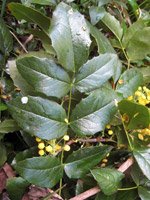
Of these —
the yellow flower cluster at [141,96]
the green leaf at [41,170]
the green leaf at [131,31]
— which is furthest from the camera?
the green leaf at [131,31]

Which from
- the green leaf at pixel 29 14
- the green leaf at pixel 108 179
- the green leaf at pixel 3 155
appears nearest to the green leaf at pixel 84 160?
the green leaf at pixel 108 179

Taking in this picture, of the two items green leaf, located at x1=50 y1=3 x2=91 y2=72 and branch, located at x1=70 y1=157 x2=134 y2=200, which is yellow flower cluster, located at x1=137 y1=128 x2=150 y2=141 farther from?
green leaf, located at x1=50 y1=3 x2=91 y2=72

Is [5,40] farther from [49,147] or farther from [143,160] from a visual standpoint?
[143,160]

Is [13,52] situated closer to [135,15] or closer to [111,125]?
[111,125]

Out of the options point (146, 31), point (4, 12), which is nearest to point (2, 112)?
point (4, 12)

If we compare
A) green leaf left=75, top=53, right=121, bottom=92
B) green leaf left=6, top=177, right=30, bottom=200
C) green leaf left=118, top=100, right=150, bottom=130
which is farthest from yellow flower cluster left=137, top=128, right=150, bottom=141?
green leaf left=6, top=177, right=30, bottom=200

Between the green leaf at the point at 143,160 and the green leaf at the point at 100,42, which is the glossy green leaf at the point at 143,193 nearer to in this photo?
the green leaf at the point at 143,160
